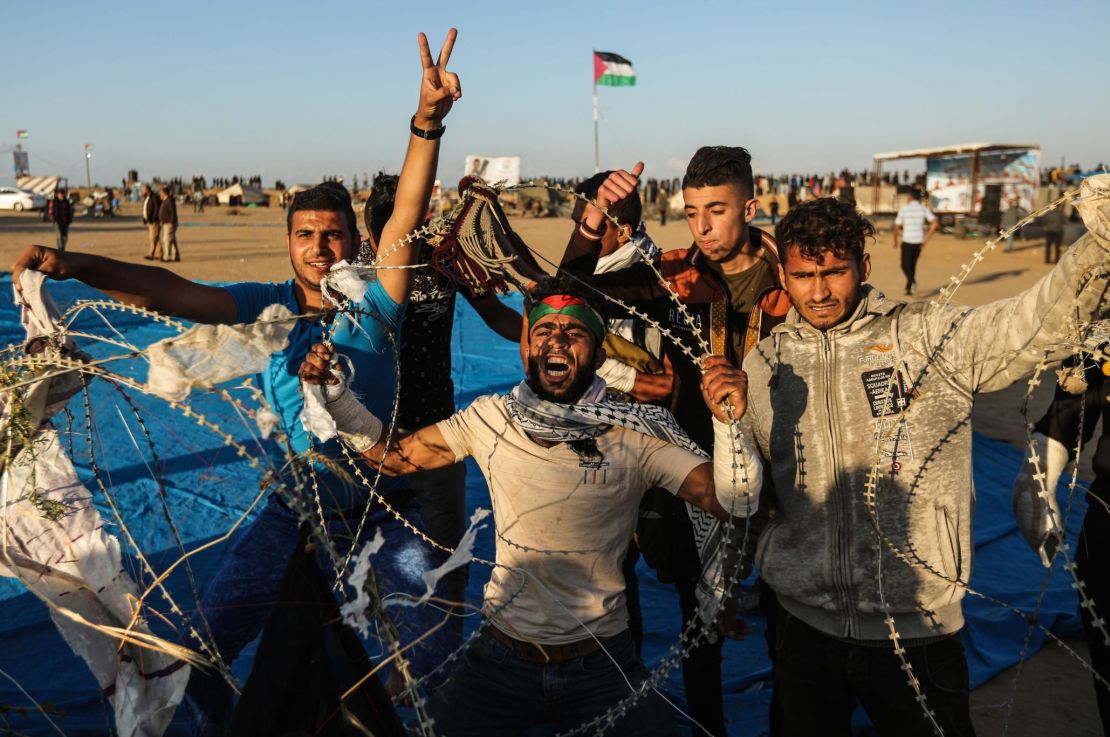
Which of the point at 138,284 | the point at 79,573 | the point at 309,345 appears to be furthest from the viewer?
the point at 309,345

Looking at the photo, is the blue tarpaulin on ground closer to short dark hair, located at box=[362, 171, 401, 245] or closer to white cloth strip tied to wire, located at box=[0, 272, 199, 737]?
white cloth strip tied to wire, located at box=[0, 272, 199, 737]

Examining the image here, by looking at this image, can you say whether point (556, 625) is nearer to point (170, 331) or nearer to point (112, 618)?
point (112, 618)

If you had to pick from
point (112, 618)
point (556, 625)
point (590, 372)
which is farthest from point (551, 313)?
point (112, 618)

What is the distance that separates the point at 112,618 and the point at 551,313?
5.88 ft

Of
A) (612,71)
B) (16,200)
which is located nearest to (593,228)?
(612,71)

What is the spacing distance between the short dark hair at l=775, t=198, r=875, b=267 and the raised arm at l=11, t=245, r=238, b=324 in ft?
6.47

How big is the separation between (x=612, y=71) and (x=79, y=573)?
3057 centimetres

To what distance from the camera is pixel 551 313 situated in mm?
2938

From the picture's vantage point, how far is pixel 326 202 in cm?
345

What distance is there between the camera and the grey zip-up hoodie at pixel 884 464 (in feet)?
8.78

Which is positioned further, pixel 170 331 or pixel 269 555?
pixel 170 331

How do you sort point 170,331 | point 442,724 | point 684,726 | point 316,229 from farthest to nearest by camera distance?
point 170,331
point 684,726
point 316,229
point 442,724

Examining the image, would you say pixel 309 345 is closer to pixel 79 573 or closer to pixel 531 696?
pixel 79 573

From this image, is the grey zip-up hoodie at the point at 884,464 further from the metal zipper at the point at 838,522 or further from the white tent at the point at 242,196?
the white tent at the point at 242,196
